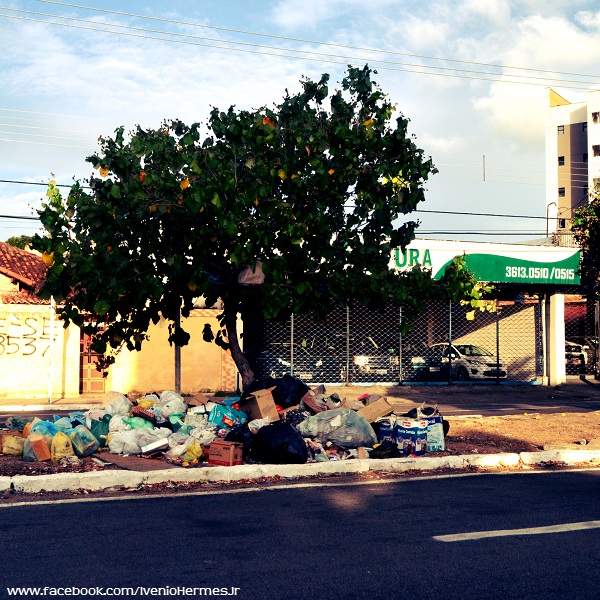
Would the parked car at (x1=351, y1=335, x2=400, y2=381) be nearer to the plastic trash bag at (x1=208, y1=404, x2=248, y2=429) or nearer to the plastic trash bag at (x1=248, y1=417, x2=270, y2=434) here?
the plastic trash bag at (x1=208, y1=404, x2=248, y2=429)

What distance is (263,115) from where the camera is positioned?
10.9m

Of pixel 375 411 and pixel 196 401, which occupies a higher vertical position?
pixel 196 401

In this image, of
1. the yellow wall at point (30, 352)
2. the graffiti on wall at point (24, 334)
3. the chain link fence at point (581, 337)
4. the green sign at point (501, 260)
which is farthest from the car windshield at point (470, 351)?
the graffiti on wall at point (24, 334)

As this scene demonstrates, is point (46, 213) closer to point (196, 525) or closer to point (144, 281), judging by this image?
point (144, 281)

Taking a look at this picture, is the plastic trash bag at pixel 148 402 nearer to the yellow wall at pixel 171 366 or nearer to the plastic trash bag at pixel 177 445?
the plastic trash bag at pixel 177 445

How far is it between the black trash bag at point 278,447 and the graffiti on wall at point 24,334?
1207cm

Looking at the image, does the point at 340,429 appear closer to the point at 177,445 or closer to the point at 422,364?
the point at 177,445

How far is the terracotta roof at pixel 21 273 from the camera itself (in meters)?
20.4

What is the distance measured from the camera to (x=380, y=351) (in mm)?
23453

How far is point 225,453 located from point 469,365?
16646mm

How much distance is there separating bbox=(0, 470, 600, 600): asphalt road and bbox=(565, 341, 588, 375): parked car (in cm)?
2053

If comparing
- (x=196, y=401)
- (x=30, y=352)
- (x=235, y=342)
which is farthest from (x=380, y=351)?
(x=196, y=401)

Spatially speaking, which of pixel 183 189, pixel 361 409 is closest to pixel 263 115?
pixel 183 189

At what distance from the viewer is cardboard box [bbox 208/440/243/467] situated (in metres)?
9.05
